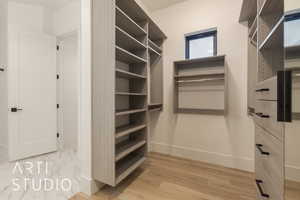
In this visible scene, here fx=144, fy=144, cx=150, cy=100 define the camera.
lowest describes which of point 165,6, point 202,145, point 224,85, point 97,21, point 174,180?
point 174,180

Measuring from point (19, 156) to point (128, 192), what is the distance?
2.28 m

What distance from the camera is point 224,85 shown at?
2340 mm

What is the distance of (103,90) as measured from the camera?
1562mm

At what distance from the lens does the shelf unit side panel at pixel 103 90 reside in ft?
4.92

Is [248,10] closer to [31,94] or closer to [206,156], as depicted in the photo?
[206,156]

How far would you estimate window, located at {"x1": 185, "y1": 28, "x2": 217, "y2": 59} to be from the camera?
2.57m

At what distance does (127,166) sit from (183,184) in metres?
0.77

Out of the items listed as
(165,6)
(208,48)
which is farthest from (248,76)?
(165,6)

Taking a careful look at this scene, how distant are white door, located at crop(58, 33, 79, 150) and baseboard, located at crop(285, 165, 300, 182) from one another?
Result: 11.0ft

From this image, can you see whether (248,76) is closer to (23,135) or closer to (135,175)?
(135,175)

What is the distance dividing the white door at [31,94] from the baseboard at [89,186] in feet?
5.81

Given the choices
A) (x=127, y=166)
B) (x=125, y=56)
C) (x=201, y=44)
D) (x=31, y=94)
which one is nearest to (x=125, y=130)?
(x=127, y=166)

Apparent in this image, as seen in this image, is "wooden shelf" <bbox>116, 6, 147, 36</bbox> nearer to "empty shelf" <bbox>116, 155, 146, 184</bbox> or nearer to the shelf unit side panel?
the shelf unit side panel

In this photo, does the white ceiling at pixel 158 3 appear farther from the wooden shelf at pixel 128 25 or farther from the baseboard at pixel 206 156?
the baseboard at pixel 206 156
